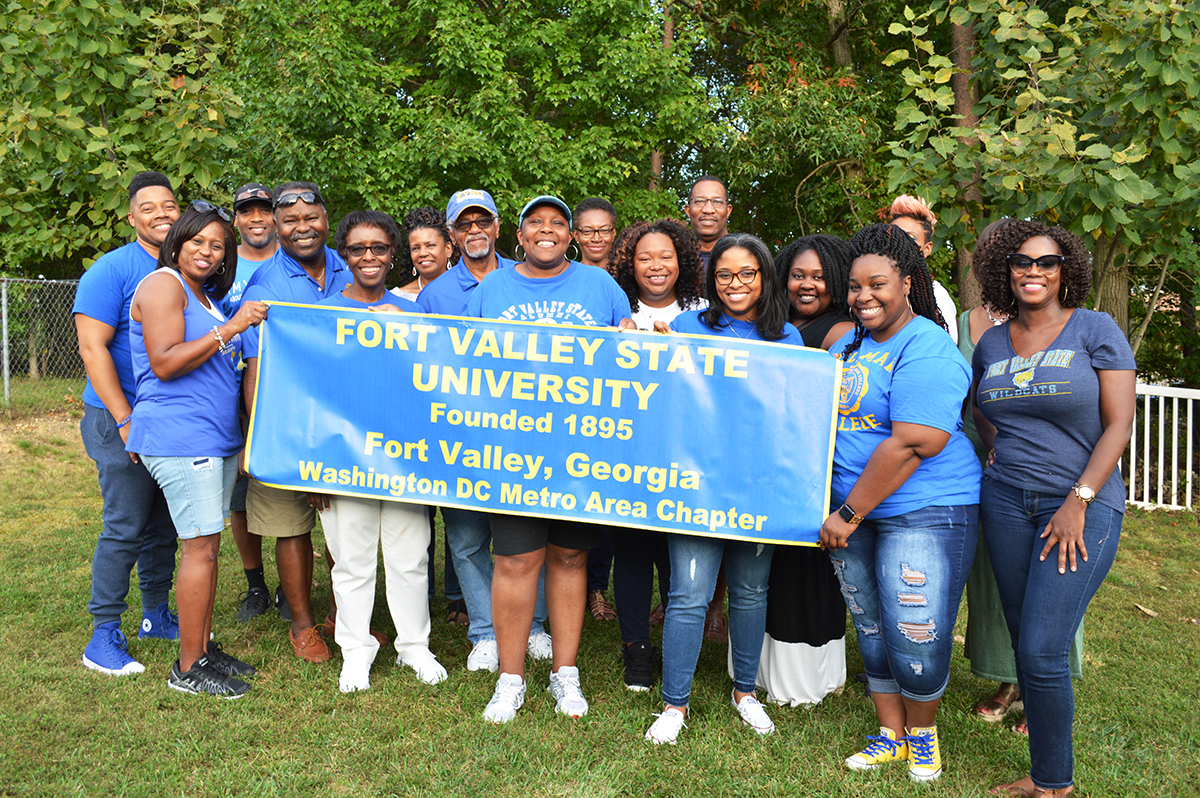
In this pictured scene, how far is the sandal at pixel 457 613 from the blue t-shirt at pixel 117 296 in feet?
7.15

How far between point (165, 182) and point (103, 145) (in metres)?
1.16

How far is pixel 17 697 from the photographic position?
3.98m

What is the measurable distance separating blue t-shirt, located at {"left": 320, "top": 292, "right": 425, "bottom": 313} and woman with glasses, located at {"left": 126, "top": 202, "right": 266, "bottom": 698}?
373mm

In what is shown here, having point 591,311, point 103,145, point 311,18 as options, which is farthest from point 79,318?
point 311,18

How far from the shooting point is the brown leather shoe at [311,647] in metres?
4.54

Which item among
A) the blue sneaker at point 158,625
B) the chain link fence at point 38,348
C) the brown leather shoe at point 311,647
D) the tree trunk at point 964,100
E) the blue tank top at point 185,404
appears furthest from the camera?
the chain link fence at point 38,348

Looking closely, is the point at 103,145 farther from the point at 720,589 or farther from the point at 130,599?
the point at 720,589

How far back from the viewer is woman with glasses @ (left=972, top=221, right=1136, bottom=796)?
3.07 meters

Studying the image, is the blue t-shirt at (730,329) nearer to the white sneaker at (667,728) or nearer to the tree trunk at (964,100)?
the white sneaker at (667,728)

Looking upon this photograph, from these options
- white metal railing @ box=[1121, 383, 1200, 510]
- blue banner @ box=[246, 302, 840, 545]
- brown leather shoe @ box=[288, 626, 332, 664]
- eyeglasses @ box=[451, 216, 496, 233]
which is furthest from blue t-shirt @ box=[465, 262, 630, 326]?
white metal railing @ box=[1121, 383, 1200, 510]

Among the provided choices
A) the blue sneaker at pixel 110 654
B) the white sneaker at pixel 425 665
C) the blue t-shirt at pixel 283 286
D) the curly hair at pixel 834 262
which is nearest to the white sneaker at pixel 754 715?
the white sneaker at pixel 425 665

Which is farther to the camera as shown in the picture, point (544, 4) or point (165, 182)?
point (544, 4)

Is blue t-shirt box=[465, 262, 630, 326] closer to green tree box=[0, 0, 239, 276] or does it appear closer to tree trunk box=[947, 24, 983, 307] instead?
green tree box=[0, 0, 239, 276]

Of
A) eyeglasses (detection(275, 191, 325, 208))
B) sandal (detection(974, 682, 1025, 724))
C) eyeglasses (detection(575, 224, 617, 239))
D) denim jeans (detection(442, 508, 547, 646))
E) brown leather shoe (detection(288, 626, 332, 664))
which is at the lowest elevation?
sandal (detection(974, 682, 1025, 724))
